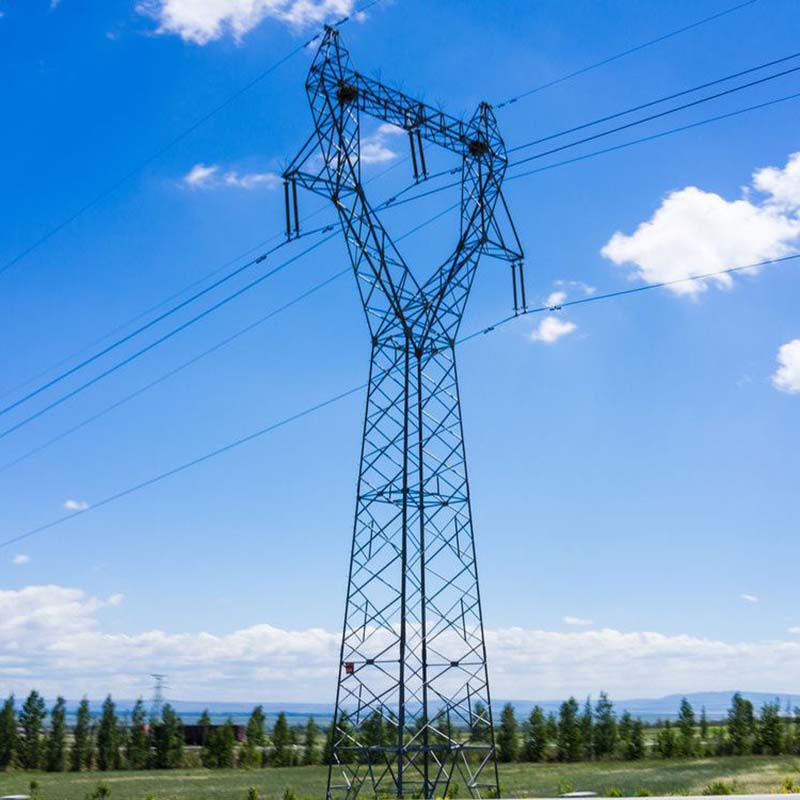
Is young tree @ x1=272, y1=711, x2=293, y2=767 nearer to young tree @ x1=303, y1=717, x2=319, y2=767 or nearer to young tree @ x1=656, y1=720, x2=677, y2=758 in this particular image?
young tree @ x1=303, y1=717, x2=319, y2=767

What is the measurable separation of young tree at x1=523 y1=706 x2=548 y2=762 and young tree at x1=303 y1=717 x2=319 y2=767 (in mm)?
14725

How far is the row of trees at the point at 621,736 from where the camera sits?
6284 centimetres

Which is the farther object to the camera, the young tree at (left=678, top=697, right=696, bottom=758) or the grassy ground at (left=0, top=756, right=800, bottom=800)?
the young tree at (left=678, top=697, right=696, bottom=758)

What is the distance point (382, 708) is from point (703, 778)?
27.2 metres

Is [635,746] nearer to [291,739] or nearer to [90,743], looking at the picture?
[291,739]

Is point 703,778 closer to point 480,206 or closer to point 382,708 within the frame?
point 382,708

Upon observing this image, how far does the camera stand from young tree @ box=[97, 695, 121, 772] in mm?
67250

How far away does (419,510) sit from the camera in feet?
75.7

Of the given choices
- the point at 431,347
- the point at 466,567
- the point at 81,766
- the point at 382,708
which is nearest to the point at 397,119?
the point at 431,347

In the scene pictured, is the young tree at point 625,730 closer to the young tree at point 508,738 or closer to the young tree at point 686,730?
the young tree at point 686,730

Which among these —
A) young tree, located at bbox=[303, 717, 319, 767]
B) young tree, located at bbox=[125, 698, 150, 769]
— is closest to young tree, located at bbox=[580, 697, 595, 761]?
young tree, located at bbox=[303, 717, 319, 767]

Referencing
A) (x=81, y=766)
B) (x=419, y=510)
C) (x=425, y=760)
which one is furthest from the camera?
(x=81, y=766)

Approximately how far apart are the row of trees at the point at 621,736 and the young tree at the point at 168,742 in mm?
22556

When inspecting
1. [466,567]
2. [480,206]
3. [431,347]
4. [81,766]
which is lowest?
[81,766]
